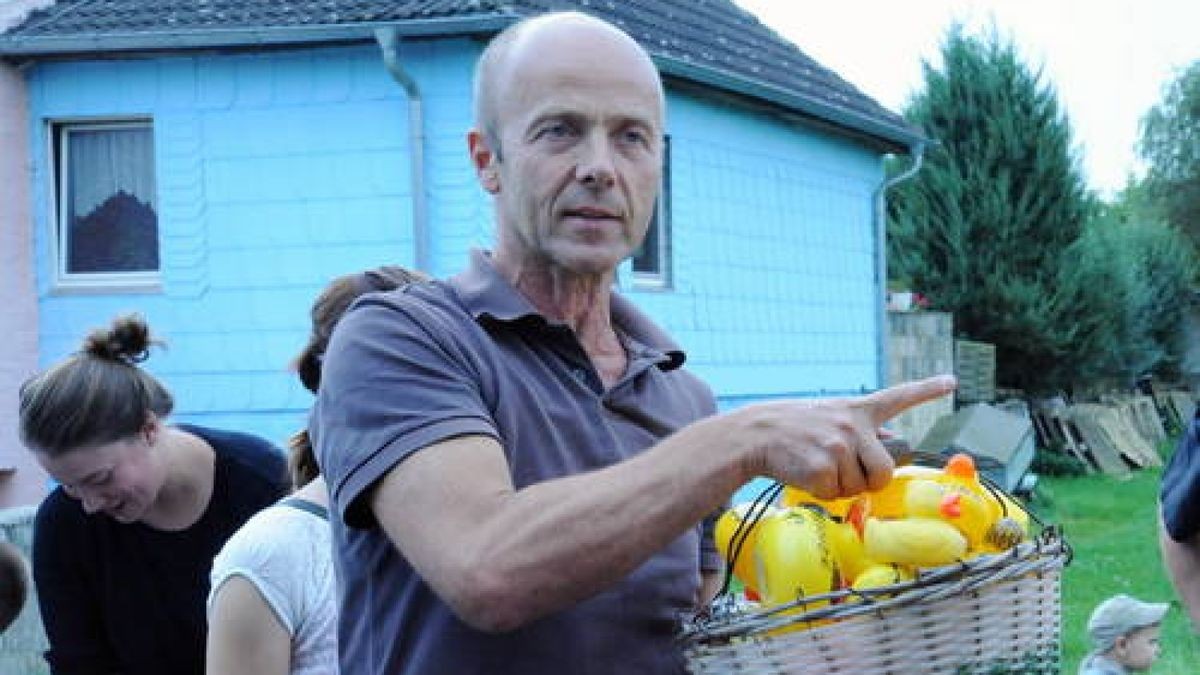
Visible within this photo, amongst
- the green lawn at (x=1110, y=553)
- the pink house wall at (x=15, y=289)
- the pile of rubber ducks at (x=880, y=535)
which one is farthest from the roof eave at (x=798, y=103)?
the pile of rubber ducks at (x=880, y=535)

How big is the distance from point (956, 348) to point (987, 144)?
10.4 ft

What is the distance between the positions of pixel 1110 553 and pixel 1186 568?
9.89m

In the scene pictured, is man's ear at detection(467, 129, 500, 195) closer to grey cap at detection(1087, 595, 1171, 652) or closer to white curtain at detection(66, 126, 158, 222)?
grey cap at detection(1087, 595, 1171, 652)

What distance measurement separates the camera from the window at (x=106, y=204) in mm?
9969

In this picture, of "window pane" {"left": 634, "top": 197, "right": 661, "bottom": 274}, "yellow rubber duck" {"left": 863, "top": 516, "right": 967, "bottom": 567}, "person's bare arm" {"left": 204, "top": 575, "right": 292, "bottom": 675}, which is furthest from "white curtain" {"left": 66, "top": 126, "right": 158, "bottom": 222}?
"yellow rubber duck" {"left": 863, "top": 516, "right": 967, "bottom": 567}

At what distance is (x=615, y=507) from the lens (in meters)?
1.39

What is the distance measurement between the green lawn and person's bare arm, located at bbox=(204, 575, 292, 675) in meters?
2.78

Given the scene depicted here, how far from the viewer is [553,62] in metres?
1.70

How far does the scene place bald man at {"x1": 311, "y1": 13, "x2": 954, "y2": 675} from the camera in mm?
1391

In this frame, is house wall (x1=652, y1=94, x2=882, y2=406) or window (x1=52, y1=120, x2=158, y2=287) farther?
house wall (x1=652, y1=94, x2=882, y2=406)

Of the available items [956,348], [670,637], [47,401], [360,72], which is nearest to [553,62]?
[670,637]

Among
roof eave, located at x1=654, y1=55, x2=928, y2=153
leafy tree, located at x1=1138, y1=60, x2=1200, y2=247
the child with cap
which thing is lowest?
the child with cap

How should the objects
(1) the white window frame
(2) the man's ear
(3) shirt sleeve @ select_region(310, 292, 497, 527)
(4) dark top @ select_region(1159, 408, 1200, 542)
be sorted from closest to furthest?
(3) shirt sleeve @ select_region(310, 292, 497, 527), (2) the man's ear, (4) dark top @ select_region(1159, 408, 1200, 542), (1) the white window frame

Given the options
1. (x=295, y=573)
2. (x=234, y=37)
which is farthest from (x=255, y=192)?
(x=295, y=573)
